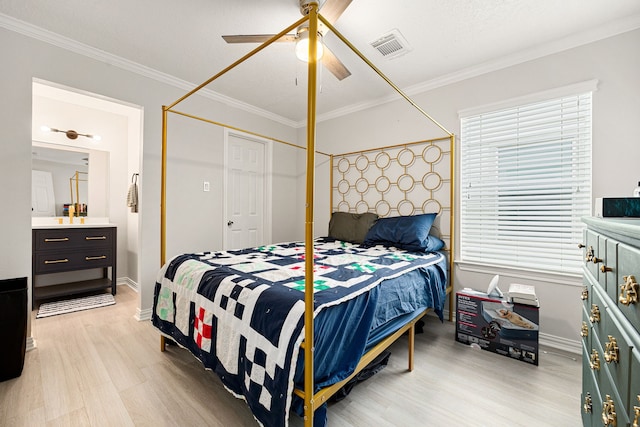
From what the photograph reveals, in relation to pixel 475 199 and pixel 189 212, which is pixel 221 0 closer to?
pixel 189 212

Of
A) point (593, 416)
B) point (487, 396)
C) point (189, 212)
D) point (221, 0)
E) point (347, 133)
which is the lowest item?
point (487, 396)

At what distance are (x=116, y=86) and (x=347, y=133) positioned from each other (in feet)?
8.57

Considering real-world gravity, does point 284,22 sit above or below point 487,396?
above

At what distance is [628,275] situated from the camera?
2.19 feet

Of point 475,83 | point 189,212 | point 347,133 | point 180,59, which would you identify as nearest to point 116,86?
point 180,59

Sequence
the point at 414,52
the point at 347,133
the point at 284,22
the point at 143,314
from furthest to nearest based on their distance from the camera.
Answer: the point at 347,133, the point at 143,314, the point at 414,52, the point at 284,22

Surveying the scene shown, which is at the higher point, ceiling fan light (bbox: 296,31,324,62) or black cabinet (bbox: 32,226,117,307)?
ceiling fan light (bbox: 296,31,324,62)

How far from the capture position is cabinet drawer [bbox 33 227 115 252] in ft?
9.97

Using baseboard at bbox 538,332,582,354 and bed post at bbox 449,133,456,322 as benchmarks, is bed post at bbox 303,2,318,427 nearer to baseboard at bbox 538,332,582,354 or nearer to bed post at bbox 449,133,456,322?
bed post at bbox 449,133,456,322

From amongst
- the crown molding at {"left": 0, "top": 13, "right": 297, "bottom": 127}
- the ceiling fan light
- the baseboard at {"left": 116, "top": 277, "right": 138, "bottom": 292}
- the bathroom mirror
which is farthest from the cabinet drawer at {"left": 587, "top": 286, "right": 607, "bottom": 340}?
the bathroom mirror

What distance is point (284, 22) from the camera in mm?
2078

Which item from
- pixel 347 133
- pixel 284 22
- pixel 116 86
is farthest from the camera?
pixel 347 133

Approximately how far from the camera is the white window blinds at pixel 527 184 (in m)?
2.25

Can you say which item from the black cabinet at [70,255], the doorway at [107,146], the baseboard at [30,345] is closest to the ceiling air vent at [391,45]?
the doorway at [107,146]
